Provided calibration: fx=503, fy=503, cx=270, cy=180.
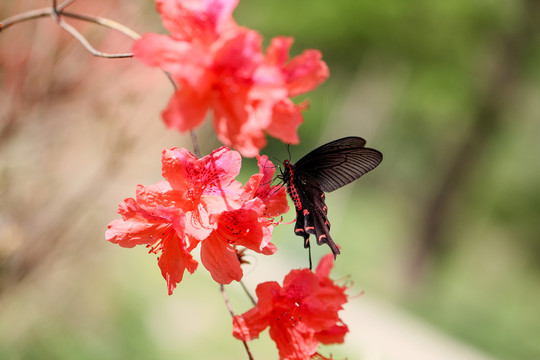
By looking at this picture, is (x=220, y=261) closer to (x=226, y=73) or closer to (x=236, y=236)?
(x=236, y=236)

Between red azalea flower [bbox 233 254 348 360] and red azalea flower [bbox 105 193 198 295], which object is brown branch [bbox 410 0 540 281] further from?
red azalea flower [bbox 105 193 198 295]

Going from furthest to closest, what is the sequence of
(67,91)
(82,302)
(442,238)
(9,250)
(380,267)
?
(380,267) → (442,238) → (82,302) → (67,91) → (9,250)

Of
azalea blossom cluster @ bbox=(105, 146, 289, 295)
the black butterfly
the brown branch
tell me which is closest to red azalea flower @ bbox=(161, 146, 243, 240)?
azalea blossom cluster @ bbox=(105, 146, 289, 295)

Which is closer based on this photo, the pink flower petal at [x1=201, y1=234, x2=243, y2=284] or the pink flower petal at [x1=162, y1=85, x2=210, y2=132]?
the pink flower petal at [x1=162, y1=85, x2=210, y2=132]

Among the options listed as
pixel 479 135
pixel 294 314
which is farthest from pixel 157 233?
pixel 479 135

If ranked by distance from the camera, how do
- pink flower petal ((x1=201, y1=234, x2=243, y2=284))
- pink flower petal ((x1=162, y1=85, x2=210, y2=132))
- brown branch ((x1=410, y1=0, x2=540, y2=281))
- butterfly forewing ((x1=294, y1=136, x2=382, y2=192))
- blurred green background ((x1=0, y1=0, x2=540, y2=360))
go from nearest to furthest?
1. pink flower petal ((x1=162, y1=85, x2=210, y2=132))
2. pink flower petal ((x1=201, y1=234, x2=243, y2=284))
3. butterfly forewing ((x1=294, y1=136, x2=382, y2=192))
4. blurred green background ((x1=0, y1=0, x2=540, y2=360))
5. brown branch ((x1=410, y1=0, x2=540, y2=281))

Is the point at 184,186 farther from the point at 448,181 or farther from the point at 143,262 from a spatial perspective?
the point at 448,181

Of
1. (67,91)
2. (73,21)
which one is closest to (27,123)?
(67,91)
